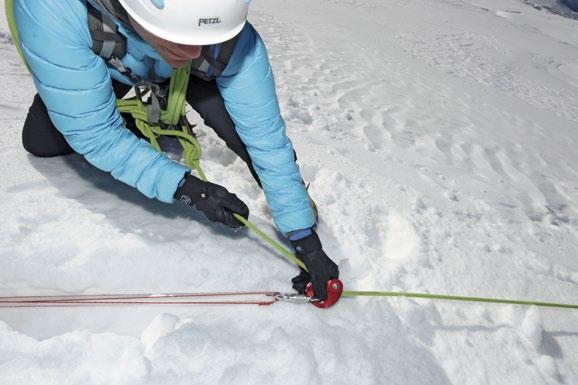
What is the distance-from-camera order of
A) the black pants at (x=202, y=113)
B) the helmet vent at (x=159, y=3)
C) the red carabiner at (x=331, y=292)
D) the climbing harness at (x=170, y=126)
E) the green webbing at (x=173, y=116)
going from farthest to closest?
the black pants at (x=202, y=113), the green webbing at (x=173, y=116), the red carabiner at (x=331, y=292), the climbing harness at (x=170, y=126), the helmet vent at (x=159, y=3)

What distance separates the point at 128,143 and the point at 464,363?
163 centimetres

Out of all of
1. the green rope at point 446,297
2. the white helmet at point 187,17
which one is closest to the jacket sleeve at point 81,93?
the white helmet at point 187,17

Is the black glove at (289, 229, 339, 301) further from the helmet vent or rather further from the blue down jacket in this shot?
the helmet vent

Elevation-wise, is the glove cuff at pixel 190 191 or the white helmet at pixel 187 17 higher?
the white helmet at pixel 187 17

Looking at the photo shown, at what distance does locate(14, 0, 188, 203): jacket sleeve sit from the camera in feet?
5.16

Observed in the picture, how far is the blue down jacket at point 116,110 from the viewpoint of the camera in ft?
5.22

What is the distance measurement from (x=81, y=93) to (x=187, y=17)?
1.70ft

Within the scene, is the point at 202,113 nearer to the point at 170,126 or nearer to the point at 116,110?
the point at 170,126

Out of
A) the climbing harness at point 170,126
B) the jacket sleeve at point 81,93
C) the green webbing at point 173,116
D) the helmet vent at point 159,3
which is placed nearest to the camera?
the helmet vent at point 159,3

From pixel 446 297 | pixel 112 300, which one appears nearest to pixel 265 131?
pixel 112 300

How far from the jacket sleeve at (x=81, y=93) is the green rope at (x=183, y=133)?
0.28m

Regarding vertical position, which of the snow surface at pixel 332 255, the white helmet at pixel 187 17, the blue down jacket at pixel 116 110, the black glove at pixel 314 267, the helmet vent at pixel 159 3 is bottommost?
the snow surface at pixel 332 255

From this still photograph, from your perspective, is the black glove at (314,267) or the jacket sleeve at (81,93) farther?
the black glove at (314,267)

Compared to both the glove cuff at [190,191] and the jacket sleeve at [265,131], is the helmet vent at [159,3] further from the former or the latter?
the glove cuff at [190,191]
